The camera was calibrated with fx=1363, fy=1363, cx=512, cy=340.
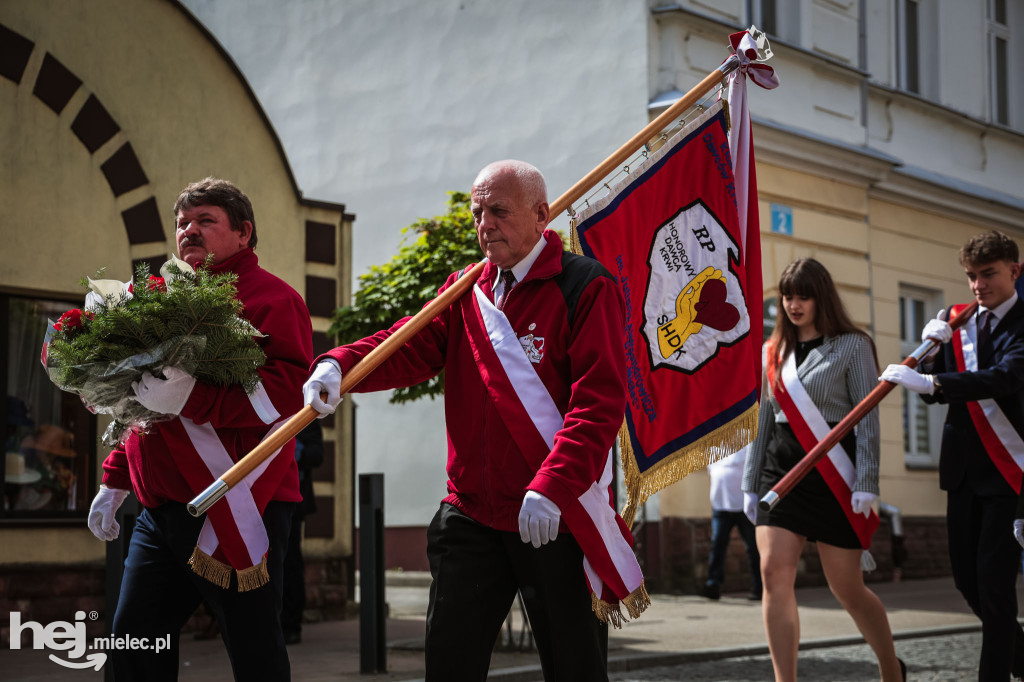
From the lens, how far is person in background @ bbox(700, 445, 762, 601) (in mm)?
13062

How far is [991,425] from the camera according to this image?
20.7 ft

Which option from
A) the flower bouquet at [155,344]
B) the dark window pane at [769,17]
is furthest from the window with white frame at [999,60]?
the flower bouquet at [155,344]

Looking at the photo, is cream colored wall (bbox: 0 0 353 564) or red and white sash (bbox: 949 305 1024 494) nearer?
red and white sash (bbox: 949 305 1024 494)

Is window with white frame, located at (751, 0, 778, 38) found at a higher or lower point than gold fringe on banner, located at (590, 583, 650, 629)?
higher

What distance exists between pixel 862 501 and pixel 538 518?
9.77 ft

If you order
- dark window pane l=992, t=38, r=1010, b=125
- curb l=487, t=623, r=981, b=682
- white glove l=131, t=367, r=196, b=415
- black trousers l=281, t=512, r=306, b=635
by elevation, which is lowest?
curb l=487, t=623, r=981, b=682

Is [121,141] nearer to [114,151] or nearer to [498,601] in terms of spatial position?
[114,151]

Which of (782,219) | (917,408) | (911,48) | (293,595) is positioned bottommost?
(293,595)

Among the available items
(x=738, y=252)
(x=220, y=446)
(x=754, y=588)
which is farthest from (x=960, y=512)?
(x=754, y=588)

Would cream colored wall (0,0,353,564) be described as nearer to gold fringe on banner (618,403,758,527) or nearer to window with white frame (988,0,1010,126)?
gold fringe on banner (618,403,758,527)

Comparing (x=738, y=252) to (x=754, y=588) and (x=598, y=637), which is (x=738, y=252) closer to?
(x=598, y=637)

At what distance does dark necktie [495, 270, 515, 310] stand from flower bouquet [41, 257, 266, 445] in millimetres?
713

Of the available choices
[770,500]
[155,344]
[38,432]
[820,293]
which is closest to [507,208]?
[155,344]

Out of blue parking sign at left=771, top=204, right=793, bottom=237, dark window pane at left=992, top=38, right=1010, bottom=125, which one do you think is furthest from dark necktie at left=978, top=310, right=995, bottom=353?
dark window pane at left=992, top=38, right=1010, bottom=125
